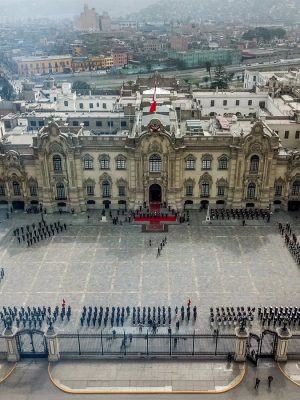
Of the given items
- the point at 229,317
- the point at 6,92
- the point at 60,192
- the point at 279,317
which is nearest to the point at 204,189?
the point at 60,192

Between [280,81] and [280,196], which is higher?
[280,81]

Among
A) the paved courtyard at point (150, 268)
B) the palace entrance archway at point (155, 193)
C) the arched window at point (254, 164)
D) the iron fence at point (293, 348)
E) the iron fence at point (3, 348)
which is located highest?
the arched window at point (254, 164)

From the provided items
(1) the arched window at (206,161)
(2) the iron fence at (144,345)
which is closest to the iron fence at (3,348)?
(2) the iron fence at (144,345)

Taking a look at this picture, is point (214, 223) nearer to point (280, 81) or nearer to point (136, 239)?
point (136, 239)

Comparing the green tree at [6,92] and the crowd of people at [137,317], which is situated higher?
the green tree at [6,92]

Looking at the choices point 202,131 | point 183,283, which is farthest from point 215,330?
point 202,131

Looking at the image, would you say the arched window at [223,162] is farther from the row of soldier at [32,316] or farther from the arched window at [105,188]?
the row of soldier at [32,316]

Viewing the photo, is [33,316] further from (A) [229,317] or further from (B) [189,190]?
(B) [189,190]
